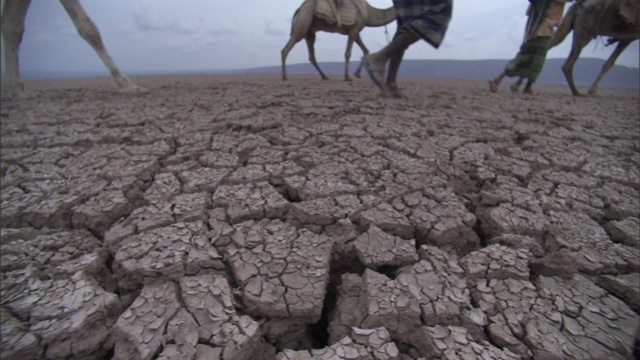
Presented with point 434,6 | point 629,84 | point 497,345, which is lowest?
point 497,345

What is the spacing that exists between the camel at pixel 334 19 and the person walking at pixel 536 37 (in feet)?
6.52

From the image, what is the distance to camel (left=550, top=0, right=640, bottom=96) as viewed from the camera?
3977 mm

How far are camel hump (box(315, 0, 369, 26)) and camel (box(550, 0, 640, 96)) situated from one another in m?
2.89

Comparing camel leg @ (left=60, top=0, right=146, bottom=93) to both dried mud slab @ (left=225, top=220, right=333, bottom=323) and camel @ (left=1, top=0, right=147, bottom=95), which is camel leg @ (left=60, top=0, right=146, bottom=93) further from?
dried mud slab @ (left=225, top=220, right=333, bottom=323)

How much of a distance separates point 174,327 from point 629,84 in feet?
33.9

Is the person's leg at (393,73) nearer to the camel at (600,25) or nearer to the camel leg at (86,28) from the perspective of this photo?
the camel at (600,25)

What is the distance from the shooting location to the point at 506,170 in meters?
1.75

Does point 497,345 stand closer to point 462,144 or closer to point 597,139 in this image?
point 462,144

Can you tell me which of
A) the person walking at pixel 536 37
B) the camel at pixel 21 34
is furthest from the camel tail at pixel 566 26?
the camel at pixel 21 34

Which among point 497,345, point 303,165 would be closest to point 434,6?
point 303,165

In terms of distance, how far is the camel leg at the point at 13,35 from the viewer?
10.9ft

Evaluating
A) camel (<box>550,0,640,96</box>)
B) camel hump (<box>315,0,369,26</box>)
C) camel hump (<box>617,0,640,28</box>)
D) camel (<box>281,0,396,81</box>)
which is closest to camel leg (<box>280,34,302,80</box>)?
camel (<box>281,0,396,81</box>)

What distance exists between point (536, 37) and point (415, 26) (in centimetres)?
258

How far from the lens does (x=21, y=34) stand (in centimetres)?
349
